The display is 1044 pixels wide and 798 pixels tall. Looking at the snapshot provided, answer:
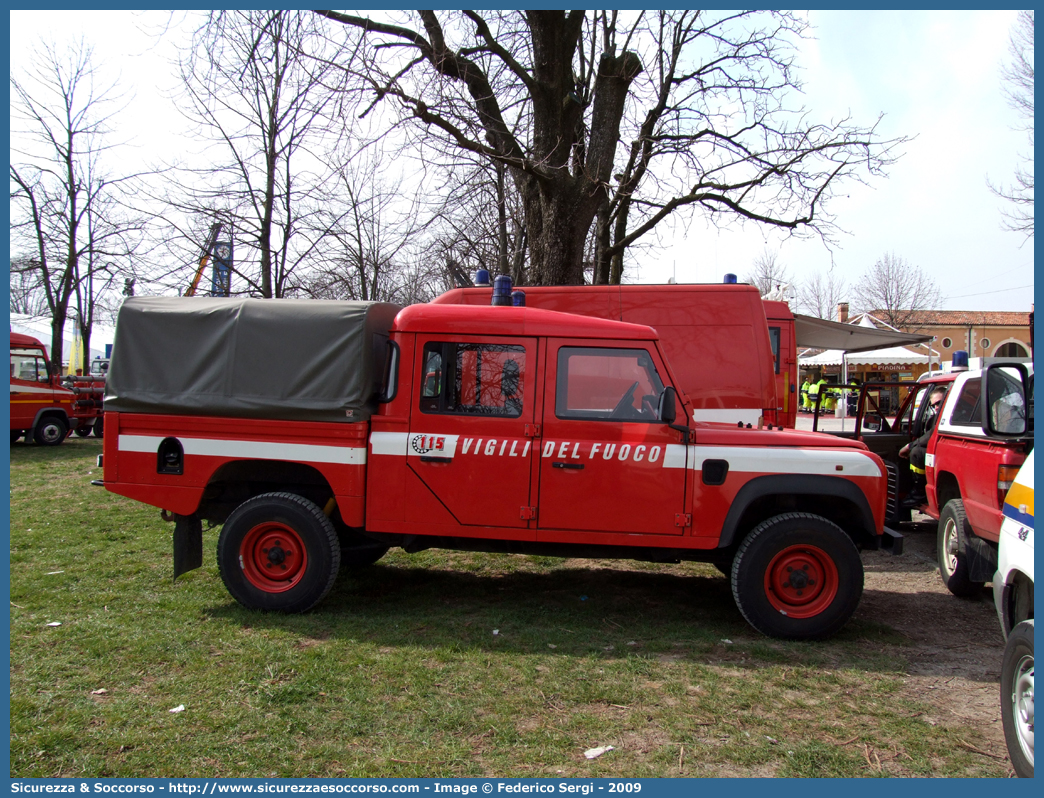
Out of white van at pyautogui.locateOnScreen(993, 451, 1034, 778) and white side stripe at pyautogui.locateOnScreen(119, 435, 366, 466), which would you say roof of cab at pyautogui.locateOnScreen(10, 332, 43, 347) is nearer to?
white side stripe at pyautogui.locateOnScreen(119, 435, 366, 466)

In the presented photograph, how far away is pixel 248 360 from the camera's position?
5.53 meters

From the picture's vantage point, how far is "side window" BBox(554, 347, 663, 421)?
5258 millimetres

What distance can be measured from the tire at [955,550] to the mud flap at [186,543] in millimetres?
6684

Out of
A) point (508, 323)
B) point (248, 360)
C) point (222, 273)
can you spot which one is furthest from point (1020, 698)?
point (222, 273)

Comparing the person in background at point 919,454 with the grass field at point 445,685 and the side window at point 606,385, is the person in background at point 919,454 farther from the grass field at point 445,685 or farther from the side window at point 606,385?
the side window at point 606,385

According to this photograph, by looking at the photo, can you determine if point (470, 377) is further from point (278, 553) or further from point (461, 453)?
point (278, 553)

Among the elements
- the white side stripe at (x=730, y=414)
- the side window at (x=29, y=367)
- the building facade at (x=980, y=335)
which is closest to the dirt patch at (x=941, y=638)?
the white side stripe at (x=730, y=414)

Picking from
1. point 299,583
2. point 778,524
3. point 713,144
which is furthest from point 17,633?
point 713,144

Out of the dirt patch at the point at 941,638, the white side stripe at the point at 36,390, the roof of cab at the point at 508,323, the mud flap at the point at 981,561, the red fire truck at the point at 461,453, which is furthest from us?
the white side stripe at the point at 36,390

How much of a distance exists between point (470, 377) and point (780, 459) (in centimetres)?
240

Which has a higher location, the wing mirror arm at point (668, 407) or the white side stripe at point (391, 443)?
the wing mirror arm at point (668, 407)

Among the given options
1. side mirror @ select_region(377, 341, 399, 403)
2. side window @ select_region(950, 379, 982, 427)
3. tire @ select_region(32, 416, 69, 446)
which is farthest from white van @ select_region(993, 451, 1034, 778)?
tire @ select_region(32, 416, 69, 446)

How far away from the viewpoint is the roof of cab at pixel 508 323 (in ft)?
17.5

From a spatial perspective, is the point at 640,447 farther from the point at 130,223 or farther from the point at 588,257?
the point at 130,223
